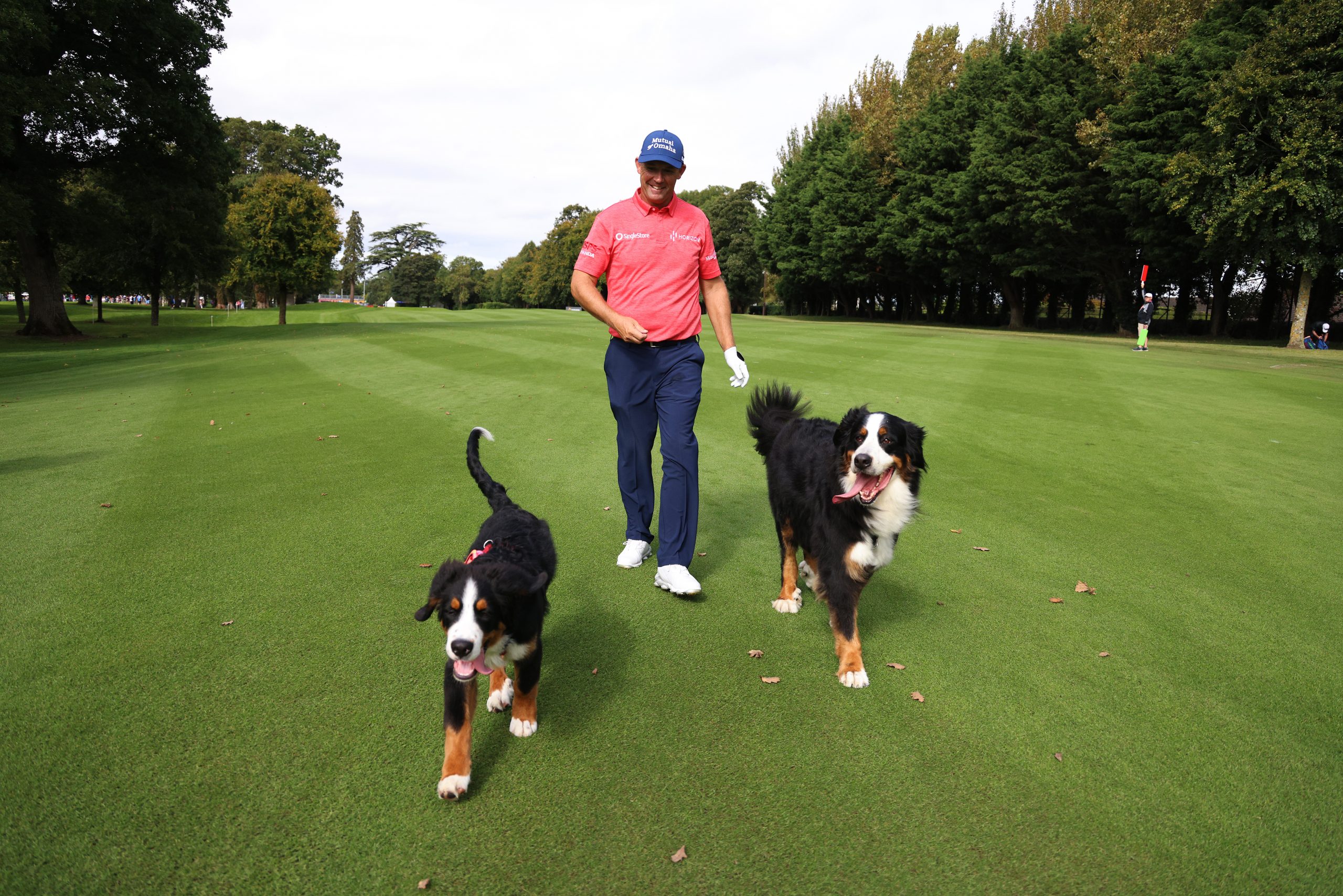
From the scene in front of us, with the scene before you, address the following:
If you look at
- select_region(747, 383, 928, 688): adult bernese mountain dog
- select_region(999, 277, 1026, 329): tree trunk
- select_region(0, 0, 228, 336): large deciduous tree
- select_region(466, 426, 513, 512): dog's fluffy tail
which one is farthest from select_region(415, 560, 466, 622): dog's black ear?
select_region(999, 277, 1026, 329): tree trunk

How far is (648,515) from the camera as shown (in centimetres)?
515

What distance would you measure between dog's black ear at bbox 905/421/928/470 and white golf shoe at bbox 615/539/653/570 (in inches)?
86.6

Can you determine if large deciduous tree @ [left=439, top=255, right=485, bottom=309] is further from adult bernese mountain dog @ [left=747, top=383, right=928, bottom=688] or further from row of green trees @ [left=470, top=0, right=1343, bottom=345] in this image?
adult bernese mountain dog @ [left=747, top=383, right=928, bottom=688]

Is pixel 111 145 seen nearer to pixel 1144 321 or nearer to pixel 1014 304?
pixel 1144 321

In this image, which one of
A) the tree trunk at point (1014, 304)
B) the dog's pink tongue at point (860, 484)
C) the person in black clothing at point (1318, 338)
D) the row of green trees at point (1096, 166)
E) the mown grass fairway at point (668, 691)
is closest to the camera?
the mown grass fairway at point (668, 691)

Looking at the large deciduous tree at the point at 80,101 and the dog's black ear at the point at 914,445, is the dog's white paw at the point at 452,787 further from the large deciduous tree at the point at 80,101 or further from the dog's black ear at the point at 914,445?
→ the large deciduous tree at the point at 80,101

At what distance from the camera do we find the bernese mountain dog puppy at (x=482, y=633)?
2.66 m

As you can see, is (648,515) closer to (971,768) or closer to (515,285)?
(971,768)

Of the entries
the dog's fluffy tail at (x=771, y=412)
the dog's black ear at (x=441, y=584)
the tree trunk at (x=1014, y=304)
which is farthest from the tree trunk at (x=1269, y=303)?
the dog's black ear at (x=441, y=584)

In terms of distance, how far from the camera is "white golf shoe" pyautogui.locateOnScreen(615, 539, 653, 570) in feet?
16.6

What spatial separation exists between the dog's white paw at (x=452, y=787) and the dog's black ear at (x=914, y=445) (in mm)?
2695

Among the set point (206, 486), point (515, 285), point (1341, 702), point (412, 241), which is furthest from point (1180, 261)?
point (412, 241)

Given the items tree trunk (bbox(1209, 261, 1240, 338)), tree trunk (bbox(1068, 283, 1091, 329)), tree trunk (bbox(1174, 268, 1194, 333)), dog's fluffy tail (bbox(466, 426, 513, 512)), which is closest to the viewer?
dog's fluffy tail (bbox(466, 426, 513, 512))

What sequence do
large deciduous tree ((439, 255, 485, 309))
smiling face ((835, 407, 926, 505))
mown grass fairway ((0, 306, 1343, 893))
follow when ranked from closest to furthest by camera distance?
mown grass fairway ((0, 306, 1343, 893)) → smiling face ((835, 407, 926, 505)) → large deciduous tree ((439, 255, 485, 309))
